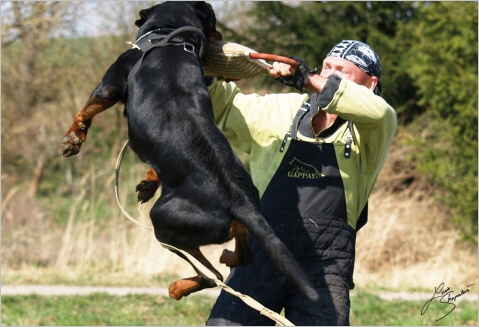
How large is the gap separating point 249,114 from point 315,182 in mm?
463

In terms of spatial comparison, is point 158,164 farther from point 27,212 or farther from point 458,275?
point 27,212

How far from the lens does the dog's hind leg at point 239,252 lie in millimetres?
2885

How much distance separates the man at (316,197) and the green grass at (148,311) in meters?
3.60

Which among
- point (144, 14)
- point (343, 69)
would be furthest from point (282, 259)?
point (144, 14)

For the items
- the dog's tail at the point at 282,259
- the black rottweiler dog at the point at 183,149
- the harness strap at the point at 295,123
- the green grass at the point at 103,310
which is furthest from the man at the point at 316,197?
the green grass at the point at 103,310

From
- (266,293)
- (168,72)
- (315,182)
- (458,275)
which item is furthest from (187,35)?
(458,275)

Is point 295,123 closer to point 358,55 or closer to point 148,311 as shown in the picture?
point 358,55

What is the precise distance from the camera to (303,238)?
3172 mm

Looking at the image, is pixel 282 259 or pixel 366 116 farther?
pixel 366 116

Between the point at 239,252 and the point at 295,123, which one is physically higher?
the point at 295,123

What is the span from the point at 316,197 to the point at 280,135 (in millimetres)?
326

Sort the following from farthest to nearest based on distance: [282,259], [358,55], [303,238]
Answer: [358,55]
[303,238]
[282,259]

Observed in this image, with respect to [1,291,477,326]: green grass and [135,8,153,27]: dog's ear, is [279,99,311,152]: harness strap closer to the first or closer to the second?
[135,8,153,27]: dog's ear

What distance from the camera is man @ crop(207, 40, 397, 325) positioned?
125 inches
